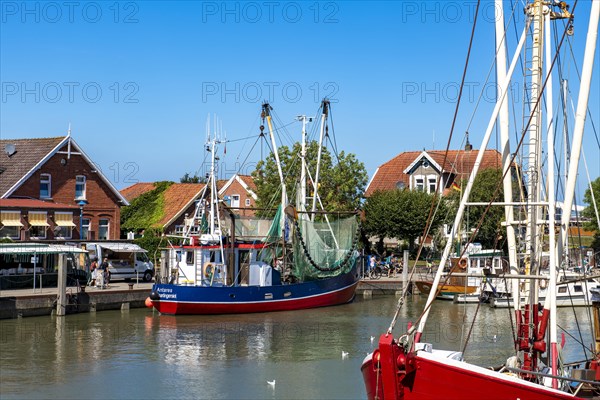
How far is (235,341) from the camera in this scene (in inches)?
1216

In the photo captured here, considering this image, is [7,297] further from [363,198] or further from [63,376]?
[363,198]

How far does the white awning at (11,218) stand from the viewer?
151 feet

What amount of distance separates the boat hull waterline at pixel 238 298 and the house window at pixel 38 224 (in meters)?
13.6

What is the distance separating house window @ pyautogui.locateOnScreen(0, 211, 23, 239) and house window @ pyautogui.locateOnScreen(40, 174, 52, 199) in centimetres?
409

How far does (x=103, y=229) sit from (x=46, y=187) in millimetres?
4519

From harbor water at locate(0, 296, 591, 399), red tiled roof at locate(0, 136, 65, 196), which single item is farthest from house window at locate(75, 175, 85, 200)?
harbor water at locate(0, 296, 591, 399)

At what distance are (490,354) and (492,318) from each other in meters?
10.6

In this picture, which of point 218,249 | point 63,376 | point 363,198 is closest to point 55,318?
point 218,249

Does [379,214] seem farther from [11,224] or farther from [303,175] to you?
[11,224]

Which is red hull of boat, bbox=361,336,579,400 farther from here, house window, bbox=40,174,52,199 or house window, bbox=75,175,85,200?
house window, bbox=75,175,85,200

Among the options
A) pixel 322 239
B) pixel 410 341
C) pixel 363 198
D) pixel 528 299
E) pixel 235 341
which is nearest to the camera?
pixel 410 341

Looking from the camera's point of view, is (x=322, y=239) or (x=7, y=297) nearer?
(x=7, y=297)

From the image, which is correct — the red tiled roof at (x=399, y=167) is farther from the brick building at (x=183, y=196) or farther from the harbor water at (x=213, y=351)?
the harbor water at (x=213, y=351)

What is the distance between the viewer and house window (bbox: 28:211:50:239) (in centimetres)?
4734
